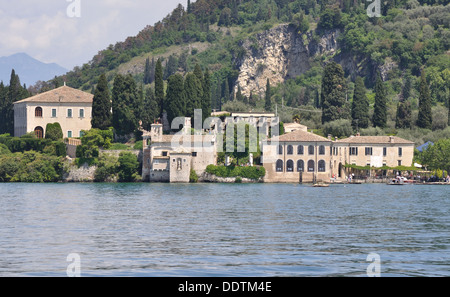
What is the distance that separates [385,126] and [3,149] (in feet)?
125

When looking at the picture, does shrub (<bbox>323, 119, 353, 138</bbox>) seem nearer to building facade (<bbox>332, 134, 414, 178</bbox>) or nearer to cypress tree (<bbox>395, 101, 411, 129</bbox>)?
building facade (<bbox>332, 134, 414, 178</bbox>)

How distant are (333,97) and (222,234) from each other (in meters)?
52.1

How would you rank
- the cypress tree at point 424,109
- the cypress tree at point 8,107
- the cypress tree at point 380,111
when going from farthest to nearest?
the cypress tree at point 8,107 < the cypress tree at point 380,111 < the cypress tree at point 424,109

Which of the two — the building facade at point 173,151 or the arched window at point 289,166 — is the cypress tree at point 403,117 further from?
the building facade at point 173,151

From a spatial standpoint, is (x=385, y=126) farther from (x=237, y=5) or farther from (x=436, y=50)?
(x=237, y=5)

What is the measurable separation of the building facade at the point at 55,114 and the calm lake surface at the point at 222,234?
25.1 meters

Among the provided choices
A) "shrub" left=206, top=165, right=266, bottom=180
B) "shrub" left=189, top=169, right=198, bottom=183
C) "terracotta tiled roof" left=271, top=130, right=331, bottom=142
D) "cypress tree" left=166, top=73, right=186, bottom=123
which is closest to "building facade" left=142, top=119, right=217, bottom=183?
"shrub" left=189, top=169, right=198, bottom=183

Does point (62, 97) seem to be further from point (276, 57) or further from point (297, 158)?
point (276, 57)

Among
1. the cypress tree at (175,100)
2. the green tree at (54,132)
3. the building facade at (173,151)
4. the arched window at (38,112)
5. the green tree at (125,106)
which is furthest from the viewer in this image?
the arched window at (38,112)

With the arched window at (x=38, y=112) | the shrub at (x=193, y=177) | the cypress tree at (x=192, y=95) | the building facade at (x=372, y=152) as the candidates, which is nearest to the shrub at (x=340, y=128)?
the building facade at (x=372, y=152)

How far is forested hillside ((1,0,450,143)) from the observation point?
77.0m

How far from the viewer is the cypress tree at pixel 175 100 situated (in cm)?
7125

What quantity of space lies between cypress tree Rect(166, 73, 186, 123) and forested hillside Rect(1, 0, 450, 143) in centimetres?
10
